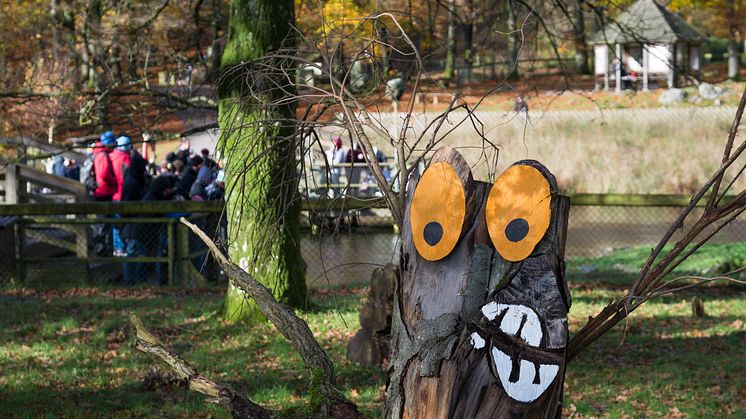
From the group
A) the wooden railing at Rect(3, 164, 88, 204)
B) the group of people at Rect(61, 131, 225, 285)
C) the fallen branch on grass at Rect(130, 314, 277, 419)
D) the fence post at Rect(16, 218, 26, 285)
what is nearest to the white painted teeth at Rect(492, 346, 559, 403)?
the fallen branch on grass at Rect(130, 314, 277, 419)

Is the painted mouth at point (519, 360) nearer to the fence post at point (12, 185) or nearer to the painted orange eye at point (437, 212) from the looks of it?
the painted orange eye at point (437, 212)

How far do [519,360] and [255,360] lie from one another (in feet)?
16.4

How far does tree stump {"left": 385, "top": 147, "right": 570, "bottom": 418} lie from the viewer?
3361 mm

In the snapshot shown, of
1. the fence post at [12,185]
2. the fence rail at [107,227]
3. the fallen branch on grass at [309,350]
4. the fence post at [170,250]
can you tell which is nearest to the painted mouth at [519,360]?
the fallen branch on grass at [309,350]

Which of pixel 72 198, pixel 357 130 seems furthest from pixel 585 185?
pixel 357 130

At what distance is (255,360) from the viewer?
26.5 feet

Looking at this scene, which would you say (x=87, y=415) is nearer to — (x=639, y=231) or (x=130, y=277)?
(x=130, y=277)

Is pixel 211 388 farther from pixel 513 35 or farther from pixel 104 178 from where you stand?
pixel 104 178

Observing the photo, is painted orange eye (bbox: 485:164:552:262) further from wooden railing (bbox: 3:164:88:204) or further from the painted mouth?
wooden railing (bbox: 3:164:88:204)

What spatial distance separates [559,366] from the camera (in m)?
3.40

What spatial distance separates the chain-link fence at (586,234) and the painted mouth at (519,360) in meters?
8.46

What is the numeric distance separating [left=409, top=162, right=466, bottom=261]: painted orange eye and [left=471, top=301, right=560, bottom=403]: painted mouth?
306 millimetres

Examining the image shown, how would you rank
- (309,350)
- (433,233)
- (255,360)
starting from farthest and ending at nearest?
1. (255,360)
2. (309,350)
3. (433,233)

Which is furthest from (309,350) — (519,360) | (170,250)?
(170,250)
